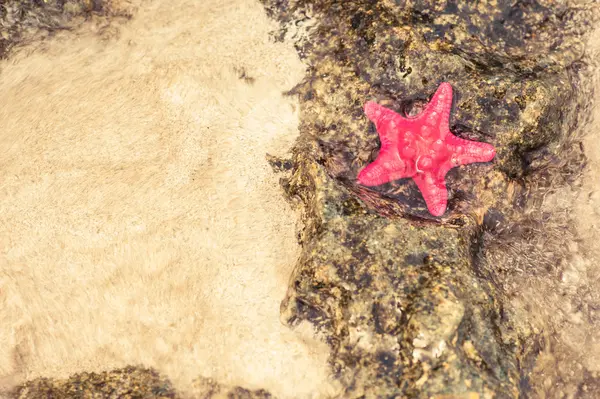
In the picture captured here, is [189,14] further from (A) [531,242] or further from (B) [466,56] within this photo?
(A) [531,242]

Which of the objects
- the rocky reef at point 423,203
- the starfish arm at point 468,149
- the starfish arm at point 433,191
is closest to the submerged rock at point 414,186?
the rocky reef at point 423,203

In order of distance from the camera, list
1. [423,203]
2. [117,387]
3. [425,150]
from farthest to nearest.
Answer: [423,203] → [425,150] → [117,387]

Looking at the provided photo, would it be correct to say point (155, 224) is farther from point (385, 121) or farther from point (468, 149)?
point (468, 149)

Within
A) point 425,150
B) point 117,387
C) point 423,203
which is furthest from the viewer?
point 423,203

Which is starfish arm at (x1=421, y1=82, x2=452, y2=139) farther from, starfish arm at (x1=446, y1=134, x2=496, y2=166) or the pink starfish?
starfish arm at (x1=446, y1=134, x2=496, y2=166)

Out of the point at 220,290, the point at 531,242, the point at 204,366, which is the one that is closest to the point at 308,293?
the point at 220,290

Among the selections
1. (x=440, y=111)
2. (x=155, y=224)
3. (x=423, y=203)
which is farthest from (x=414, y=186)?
(x=155, y=224)
